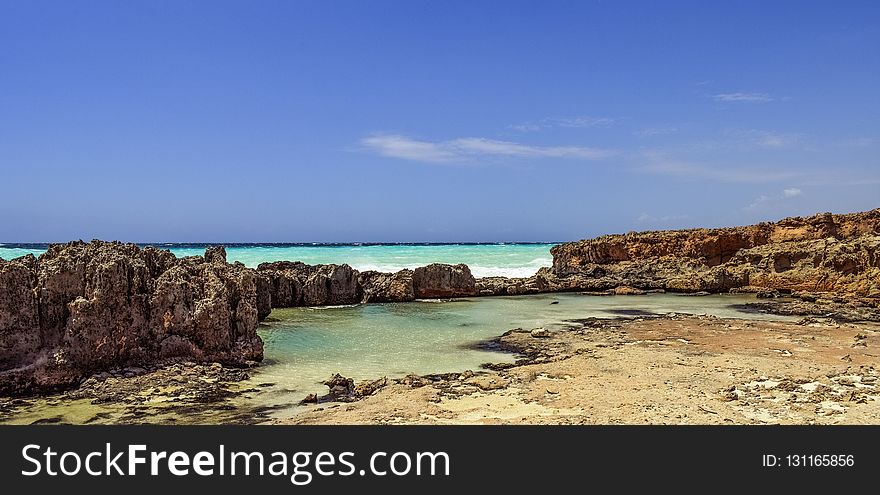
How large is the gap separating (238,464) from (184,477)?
1.39 feet

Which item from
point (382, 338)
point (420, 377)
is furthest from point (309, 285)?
point (420, 377)

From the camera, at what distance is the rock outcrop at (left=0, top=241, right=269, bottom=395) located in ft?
29.2

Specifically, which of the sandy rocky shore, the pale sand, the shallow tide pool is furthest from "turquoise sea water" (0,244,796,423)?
the pale sand

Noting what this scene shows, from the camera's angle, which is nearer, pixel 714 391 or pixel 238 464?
pixel 238 464

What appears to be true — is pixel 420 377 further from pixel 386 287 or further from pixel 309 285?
pixel 386 287

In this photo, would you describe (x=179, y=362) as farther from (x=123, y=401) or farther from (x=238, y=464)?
(x=238, y=464)

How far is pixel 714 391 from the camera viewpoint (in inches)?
300

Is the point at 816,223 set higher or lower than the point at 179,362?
higher

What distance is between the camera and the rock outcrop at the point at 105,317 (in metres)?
8.91

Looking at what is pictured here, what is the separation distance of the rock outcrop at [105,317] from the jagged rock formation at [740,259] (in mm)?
18222

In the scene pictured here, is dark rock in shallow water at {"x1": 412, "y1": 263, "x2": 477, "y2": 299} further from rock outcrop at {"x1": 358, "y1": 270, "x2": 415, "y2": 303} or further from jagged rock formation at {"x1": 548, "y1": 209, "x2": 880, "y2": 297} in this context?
jagged rock formation at {"x1": 548, "y1": 209, "x2": 880, "y2": 297}

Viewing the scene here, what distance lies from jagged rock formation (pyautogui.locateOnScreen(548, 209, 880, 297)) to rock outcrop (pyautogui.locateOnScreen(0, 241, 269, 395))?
59.8ft

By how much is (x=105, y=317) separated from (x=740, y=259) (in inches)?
1102

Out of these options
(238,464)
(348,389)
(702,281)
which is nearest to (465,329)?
(348,389)
